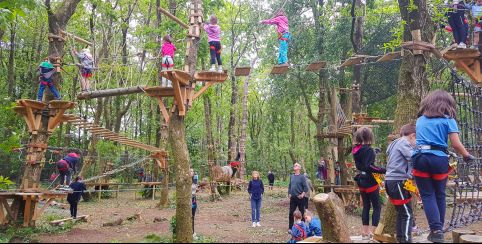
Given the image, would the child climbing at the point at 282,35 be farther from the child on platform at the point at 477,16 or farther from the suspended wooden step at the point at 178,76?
the child on platform at the point at 477,16

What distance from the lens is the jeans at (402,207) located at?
4.07 meters

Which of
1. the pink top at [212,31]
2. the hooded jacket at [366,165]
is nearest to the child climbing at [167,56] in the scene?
the pink top at [212,31]

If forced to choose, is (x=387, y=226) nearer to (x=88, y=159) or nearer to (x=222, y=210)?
(x=222, y=210)

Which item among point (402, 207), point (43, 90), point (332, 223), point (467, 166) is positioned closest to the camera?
point (402, 207)

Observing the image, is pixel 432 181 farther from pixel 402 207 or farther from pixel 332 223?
pixel 332 223

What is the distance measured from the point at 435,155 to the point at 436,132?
0.78 feet

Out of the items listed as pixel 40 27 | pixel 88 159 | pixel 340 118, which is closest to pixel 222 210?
pixel 340 118

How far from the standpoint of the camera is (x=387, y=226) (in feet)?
17.1

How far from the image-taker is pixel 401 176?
426cm

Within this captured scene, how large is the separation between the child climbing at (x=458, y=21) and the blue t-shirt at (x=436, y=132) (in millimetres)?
3139

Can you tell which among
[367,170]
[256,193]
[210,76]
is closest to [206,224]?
[256,193]

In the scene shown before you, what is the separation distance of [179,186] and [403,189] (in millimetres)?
3162

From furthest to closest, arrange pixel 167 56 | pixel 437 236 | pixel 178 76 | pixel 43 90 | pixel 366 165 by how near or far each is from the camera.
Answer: pixel 43 90 < pixel 167 56 < pixel 178 76 < pixel 366 165 < pixel 437 236

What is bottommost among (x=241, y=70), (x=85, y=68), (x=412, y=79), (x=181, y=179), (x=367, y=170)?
(x=181, y=179)
